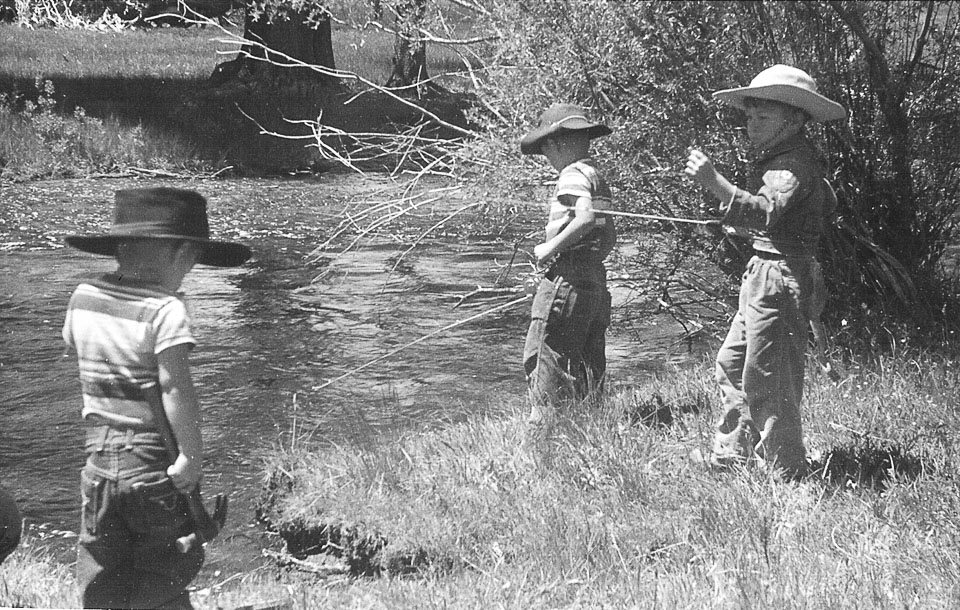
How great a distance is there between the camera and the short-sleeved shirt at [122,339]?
284 centimetres

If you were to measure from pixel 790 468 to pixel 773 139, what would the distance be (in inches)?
43.1

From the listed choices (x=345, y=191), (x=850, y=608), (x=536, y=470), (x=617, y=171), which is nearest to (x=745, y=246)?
(x=617, y=171)

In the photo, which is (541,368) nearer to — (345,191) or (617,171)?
(617,171)

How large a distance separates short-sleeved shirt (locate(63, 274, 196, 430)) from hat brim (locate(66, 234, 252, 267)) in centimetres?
10

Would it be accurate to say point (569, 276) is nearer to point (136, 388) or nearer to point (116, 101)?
point (136, 388)

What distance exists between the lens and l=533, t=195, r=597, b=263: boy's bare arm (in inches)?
179

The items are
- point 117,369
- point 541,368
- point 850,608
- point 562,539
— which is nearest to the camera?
point 117,369

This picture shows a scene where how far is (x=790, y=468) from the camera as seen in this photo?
4262 mm

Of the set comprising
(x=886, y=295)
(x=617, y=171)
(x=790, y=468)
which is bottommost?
(x=790, y=468)

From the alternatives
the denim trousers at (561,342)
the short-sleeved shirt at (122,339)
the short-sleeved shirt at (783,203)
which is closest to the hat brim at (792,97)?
the short-sleeved shirt at (783,203)

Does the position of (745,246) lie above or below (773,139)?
below

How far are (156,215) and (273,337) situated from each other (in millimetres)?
3943

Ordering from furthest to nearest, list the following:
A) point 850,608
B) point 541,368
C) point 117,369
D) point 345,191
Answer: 1. point 345,191
2. point 541,368
3. point 850,608
4. point 117,369

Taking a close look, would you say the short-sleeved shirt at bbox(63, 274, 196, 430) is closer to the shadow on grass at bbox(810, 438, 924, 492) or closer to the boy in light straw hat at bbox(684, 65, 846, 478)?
the boy in light straw hat at bbox(684, 65, 846, 478)
